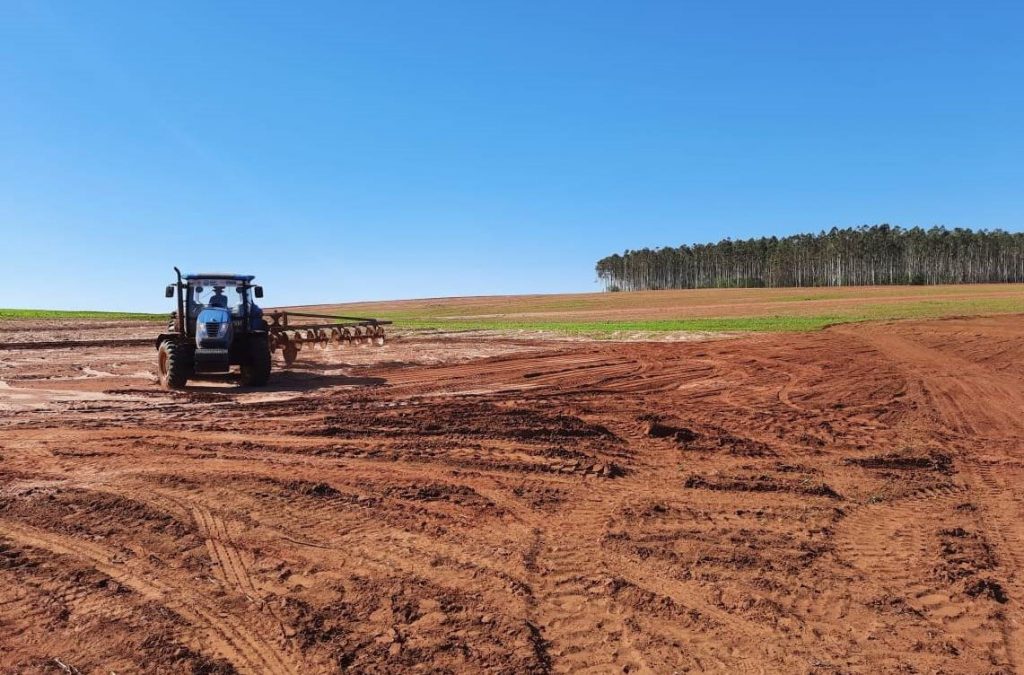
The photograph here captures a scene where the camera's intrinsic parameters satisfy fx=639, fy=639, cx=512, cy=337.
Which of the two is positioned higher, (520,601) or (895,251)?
(895,251)

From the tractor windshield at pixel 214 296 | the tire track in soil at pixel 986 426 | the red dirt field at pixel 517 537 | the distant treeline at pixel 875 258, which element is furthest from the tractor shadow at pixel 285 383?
the distant treeline at pixel 875 258

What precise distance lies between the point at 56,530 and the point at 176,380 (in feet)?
31.3

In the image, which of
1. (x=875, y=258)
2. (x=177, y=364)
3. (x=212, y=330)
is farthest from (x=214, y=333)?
(x=875, y=258)

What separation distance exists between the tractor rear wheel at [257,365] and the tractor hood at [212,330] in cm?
70

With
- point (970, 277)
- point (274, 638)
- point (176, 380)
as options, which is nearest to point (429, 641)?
point (274, 638)

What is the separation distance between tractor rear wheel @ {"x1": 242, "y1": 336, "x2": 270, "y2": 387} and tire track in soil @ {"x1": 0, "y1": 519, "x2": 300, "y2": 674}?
378 inches

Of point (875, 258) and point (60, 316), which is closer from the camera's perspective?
point (60, 316)

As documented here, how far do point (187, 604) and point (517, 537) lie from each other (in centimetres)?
253

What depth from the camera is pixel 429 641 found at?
12.8 feet

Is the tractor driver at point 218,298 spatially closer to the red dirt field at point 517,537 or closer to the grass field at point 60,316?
the red dirt field at point 517,537

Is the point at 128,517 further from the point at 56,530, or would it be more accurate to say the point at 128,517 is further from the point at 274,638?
the point at 274,638

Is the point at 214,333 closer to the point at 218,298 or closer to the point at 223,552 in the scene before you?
the point at 218,298

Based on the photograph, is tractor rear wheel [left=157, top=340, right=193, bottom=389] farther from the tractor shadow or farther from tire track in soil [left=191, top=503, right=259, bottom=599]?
tire track in soil [left=191, top=503, right=259, bottom=599]

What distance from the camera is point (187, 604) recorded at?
433cm
